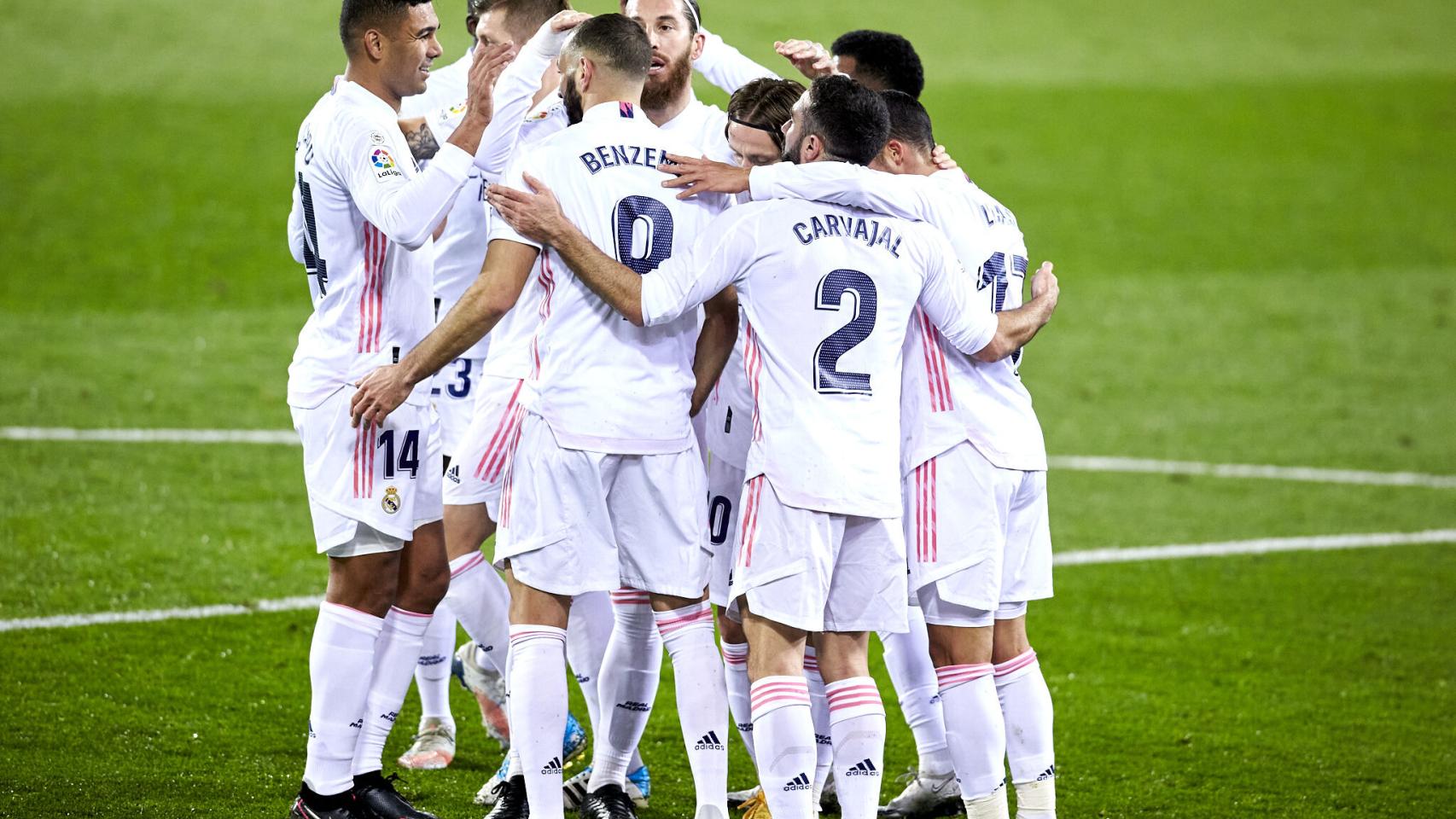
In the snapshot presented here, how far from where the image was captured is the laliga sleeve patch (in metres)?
4.86

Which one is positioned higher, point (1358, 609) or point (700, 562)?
point (700, 562)

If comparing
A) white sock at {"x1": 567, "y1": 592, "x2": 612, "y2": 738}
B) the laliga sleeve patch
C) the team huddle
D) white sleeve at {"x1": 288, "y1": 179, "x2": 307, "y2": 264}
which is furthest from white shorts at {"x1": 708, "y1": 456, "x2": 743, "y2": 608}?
white sleeve at {"x1": 288, "y1": 179, "x2": 307, "y2": 264}

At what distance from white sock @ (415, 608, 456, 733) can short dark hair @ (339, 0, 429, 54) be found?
227 cm

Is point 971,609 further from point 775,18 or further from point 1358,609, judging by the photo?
point 775,18

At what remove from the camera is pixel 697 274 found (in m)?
4.57

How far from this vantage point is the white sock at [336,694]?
5023 mm

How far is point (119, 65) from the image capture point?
22.7 metres

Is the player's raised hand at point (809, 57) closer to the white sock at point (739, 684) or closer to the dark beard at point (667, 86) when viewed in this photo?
the dark beard at point (667, 86)

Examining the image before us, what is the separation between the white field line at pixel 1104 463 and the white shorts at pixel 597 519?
6206 mm

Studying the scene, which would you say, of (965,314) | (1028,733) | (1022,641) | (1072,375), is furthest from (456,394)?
(1072,375)

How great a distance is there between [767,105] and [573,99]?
719mm

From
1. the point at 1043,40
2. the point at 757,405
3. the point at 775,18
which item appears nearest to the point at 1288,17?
the point at 1043,40

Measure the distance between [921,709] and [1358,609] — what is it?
12.5 feet

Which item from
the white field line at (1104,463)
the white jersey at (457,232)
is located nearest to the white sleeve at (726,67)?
the white jersey at (457,232)
